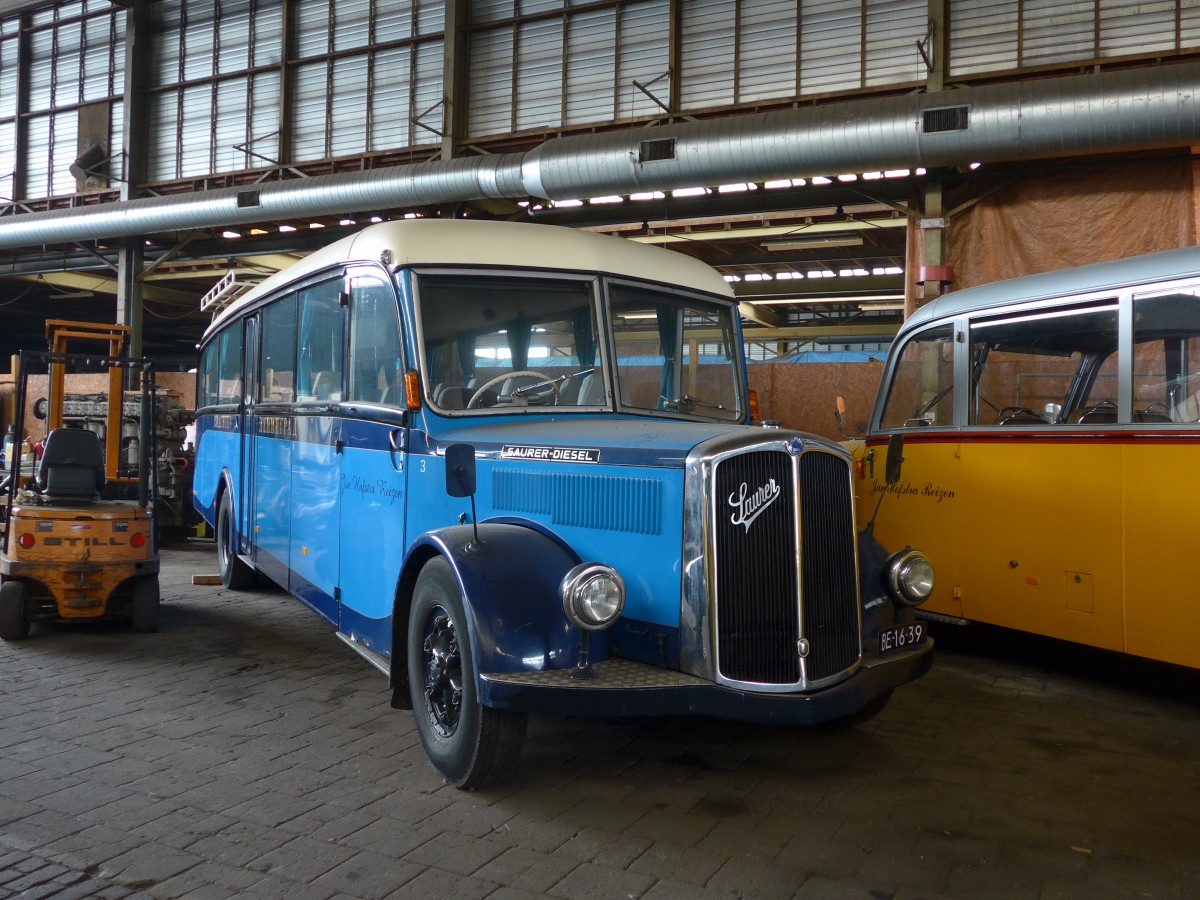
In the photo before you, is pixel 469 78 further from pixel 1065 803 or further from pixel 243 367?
pixel 1065 803

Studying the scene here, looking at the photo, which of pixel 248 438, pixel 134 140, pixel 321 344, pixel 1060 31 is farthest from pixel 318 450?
pixel 134 140

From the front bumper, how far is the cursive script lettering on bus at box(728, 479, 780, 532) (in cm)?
66

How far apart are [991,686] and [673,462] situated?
3.57 metres

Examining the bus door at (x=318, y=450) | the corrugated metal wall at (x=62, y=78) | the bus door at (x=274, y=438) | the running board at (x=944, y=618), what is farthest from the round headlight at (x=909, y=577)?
the corrugated metal wall at (x=62, y=78)

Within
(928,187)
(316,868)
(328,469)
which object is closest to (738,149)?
(928,187)

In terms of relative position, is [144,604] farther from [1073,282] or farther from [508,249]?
[1073,282]

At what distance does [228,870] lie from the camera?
341 cm

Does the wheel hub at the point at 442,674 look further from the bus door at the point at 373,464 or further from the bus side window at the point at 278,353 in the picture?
the bus side window at the point at 278,353

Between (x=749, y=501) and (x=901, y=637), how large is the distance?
45.4 inches

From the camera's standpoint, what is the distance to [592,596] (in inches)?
149

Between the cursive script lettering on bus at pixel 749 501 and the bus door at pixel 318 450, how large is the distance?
2801 millimetres

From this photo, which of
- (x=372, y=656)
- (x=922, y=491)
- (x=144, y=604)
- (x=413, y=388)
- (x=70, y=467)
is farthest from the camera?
(x=70, y=467)

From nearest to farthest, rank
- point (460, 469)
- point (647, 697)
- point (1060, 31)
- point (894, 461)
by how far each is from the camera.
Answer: point (647, 697) → point (460, 469) → point (894, 461) → point (1060, 31)

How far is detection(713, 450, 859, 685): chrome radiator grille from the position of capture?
3834 millimetres
